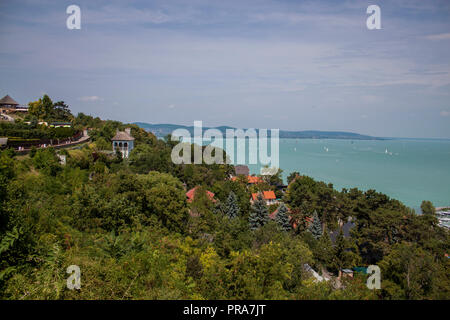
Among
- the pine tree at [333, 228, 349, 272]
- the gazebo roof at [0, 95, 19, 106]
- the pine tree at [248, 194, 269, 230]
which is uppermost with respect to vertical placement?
the gazebo roof at [0, 95, 19, 106]

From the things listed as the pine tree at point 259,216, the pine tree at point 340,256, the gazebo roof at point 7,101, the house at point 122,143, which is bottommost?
the pine tree at point 340,256

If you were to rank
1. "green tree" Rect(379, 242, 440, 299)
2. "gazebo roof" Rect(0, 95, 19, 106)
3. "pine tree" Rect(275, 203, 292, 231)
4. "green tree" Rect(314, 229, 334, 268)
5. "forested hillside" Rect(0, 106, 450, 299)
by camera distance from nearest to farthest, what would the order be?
1. "forested hillside" Rect(0, 106, 450, 299)
2. "green tree" Rect(379, 242, 440, 299)
3. "green tree" Rect(314, 229, 334, 268)
4. "pine tree" Rect(275, 203, 292, 231)
5. "gazebo roof" Rect(0, 95, 19, 106)

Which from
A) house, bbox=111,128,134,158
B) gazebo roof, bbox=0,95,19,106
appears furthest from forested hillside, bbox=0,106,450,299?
gazebo roof, bbox=0,95,19,106

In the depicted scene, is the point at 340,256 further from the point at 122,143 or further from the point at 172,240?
the point at 122,143

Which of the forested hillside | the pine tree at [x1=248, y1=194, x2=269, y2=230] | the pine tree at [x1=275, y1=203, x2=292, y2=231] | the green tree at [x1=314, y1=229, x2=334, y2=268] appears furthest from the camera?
the pine tree at [x1=275, y1=203, x2=292, y2=231]

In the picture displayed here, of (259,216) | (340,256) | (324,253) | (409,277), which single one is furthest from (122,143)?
(409,277)

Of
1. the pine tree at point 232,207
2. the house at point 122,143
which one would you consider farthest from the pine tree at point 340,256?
the house at point 122,143

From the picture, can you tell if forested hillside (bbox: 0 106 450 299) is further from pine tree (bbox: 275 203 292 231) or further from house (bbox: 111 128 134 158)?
house (bbox: 111 128 134 158)

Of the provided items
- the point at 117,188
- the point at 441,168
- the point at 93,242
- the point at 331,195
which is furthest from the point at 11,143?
the point at 441,168

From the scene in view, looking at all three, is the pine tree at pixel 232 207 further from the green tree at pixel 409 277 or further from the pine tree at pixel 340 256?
the green tree at pixel 409 277

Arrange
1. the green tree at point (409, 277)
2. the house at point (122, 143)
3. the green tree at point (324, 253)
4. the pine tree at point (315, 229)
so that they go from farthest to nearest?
the house at point (122, 143)
the pine tree at point (315, 229)
the green tree at point (324, 253)
the green tree at point (409, 277)

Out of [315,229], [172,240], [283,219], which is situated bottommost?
[315,229]
